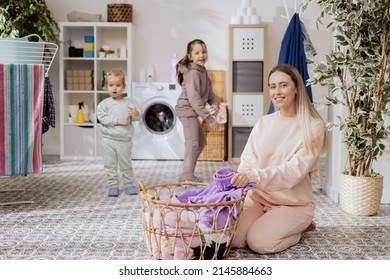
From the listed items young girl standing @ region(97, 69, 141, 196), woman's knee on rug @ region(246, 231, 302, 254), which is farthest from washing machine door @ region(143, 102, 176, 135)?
woman's knee on rug @ region(246, 231, 302, 254)

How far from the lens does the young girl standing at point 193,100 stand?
415 centimetres

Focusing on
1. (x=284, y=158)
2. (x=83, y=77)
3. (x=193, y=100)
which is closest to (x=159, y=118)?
(x=83, y=77)

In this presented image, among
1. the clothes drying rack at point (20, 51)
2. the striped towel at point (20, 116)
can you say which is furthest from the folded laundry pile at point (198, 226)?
the clothes drying rack at point (20, 51)

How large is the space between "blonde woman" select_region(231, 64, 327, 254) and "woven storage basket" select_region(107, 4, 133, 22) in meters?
3.39

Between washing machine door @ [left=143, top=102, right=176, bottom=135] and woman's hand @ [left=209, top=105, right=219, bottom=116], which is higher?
woman's hand @ [left=209, top=105, right=219, bottom=116]

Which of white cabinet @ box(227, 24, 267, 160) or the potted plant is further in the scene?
white cabinet @ box(227, 24, 267, 160)

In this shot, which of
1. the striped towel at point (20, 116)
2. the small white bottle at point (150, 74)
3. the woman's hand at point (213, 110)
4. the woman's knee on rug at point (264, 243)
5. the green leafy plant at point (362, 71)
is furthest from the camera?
the small white bottle at point (150, 74)

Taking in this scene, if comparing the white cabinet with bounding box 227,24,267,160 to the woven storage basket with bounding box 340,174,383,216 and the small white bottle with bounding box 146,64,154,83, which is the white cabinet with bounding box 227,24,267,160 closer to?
the small white bottle with bounding box 146,64,154,83

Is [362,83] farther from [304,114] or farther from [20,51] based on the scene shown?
[20,51]

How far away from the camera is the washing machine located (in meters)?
5.72

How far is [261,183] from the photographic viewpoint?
239 centimetres

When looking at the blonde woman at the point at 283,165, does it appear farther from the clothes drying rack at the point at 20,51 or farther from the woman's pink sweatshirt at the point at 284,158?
the clothes drying rack at the point at 20,51

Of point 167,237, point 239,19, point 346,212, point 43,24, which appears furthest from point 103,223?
point 239,19
